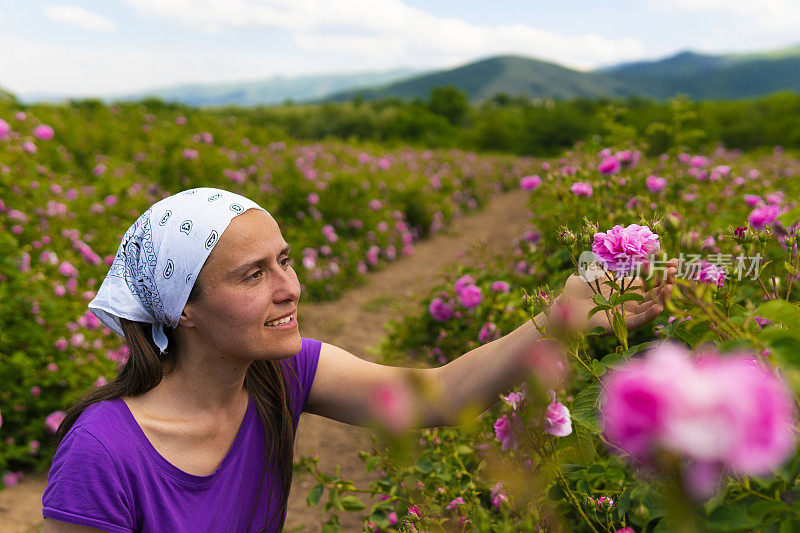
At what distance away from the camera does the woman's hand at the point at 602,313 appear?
0.94 metres

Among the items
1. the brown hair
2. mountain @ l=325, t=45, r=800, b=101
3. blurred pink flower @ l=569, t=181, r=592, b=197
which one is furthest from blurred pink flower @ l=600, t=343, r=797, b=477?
mountain @ l=325, t=45, r=800, b=101

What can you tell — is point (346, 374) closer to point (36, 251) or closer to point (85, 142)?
point (36, 251)

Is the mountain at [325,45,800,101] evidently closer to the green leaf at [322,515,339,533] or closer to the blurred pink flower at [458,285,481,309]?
the blurred pink flower at [458,285,481,309]

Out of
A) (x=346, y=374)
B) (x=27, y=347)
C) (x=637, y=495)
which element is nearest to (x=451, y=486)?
(x=346, y=374)

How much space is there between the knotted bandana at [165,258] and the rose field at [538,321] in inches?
22.7

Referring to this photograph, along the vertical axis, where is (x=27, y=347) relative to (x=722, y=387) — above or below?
below

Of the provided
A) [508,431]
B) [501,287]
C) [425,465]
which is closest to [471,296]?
[501,287]

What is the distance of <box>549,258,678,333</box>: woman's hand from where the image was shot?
0.94 metres

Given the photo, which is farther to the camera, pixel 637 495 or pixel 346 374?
pixel 346 374

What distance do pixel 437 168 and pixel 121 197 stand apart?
24.6 feet

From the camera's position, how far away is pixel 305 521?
9.21ft

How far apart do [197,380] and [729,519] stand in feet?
4.16

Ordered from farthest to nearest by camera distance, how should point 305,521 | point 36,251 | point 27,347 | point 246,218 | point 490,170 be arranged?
point 490,170, point 36,251, point 27,347, point 305,521, point 246,218

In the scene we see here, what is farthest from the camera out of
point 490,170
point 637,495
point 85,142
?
point 490,170
